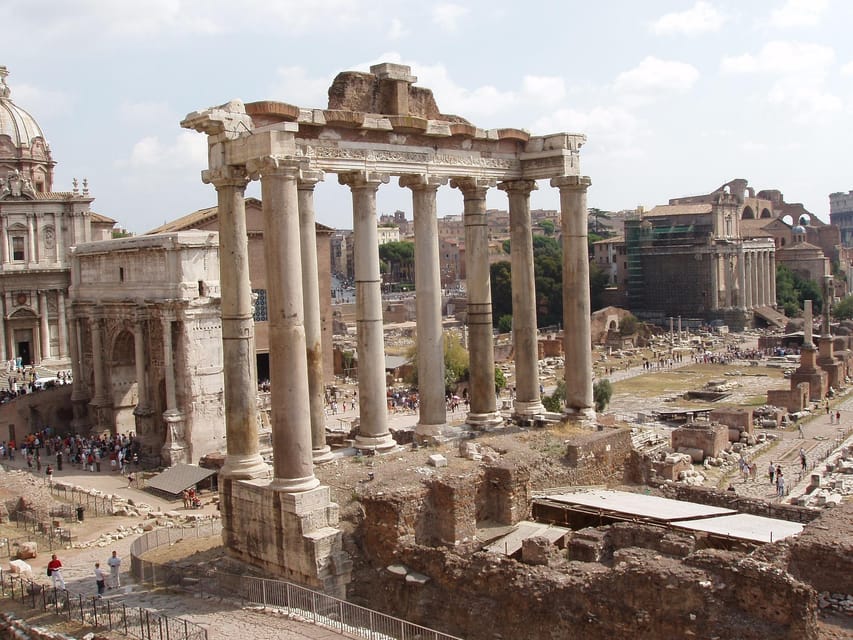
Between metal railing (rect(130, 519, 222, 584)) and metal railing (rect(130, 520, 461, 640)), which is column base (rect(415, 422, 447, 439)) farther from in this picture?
metal railing (rect(130, 520, 461, 640))

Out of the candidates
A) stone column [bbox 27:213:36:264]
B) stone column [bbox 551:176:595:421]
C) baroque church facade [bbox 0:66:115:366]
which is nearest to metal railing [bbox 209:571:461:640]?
stone column [bbox 551:176:595:421]

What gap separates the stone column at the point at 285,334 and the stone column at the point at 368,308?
8.70ft

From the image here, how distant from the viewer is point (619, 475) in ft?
55.6

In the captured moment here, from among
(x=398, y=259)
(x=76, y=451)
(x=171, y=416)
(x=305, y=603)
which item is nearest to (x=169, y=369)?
(x=171, y=416)

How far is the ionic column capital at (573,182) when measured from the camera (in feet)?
58.4

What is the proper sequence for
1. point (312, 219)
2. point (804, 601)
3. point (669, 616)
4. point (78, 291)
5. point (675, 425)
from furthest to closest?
point (675, 425) → point (78, 291) → point (312, 219) → point (669, 616) → point (804, 601)

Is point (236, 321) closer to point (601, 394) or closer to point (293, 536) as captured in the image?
point (293, 536)

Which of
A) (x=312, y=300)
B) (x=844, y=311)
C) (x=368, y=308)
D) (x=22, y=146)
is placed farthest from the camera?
(x=844, y=311)

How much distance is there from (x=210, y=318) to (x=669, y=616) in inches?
974

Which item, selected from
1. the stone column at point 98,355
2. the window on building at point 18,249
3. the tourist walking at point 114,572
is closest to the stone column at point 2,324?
the window on building at point 18,249

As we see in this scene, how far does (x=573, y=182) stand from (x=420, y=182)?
3.28 metres

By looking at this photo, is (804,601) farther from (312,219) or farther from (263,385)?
(263,385)

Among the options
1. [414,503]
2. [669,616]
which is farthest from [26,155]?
[669,616]

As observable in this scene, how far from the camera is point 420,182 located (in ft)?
53.5
